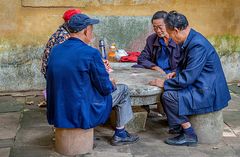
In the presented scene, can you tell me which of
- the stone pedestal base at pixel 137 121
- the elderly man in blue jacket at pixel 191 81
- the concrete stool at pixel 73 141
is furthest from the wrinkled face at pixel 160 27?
the concrete stool at pixel 73 141

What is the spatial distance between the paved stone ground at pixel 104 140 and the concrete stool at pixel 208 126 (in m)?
0.08

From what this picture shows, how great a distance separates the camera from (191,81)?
5023 mm

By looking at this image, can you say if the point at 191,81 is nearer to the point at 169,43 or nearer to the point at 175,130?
the point at 175,130

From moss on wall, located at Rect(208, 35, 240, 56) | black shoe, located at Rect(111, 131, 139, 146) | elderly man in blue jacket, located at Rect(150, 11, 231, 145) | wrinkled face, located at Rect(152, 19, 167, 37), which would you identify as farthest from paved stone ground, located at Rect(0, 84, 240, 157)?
moss on wall, located at Rect(208, 35, 240, 56)

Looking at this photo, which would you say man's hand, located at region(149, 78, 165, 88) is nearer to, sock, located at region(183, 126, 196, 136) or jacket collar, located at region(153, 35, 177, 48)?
sock, located at region(183, 126, 196, 136)

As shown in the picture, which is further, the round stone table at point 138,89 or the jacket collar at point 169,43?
the jacket collar at point 169,43

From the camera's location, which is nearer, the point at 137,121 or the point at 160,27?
the point at 137,121

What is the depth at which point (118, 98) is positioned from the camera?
198 inches

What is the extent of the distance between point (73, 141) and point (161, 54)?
2.05 m

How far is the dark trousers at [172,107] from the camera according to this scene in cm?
511

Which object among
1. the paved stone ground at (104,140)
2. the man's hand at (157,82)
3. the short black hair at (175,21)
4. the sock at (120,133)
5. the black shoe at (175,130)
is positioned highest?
the short black hair at (175,21)

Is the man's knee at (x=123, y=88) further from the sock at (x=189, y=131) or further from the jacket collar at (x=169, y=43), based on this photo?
the jacket collar at (x=169, y=43)

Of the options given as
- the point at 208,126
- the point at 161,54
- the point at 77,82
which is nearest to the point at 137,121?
the point at 208,126

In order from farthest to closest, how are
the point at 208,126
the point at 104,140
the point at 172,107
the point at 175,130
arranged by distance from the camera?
the point at 175,130, the point at 104,140, the point at 208,126, the point at 172,107
